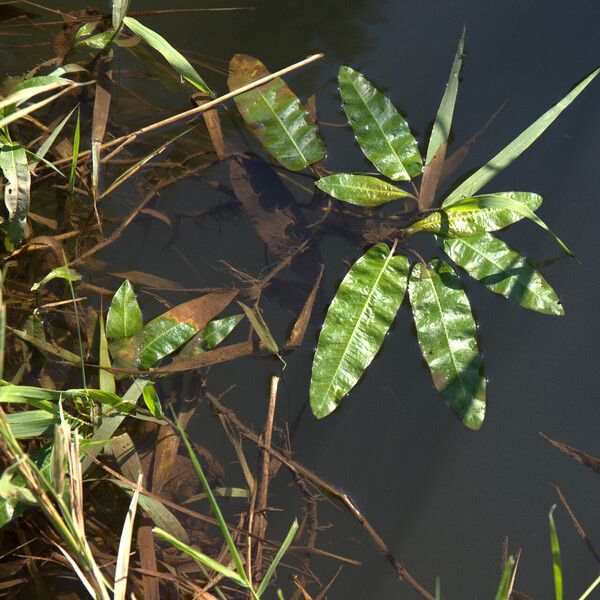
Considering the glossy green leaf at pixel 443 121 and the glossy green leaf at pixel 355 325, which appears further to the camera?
the glossy green leaf at pixel 443 121

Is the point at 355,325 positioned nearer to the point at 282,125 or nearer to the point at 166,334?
the point at 166,334

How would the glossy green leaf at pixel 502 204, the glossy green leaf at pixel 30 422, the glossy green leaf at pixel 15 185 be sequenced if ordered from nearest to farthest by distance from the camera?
the glossy green leaf at pixel 30 422 < the glossy green leaf at pixel 502 204 < the glossy green leaf at pixel 15 185

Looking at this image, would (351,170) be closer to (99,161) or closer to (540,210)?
(540,210)

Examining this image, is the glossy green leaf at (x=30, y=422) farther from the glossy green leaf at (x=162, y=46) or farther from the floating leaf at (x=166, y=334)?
the glossy green leaf at (x=162, y=46)

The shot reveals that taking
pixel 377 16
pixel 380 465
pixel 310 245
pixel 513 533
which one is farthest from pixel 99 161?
pixel 513 533

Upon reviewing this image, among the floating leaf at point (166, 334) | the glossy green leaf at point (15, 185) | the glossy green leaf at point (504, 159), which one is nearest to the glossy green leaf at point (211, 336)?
the floating leaf at point (166, 334)

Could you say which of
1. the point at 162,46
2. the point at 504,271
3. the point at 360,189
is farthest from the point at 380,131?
the point at 162,46

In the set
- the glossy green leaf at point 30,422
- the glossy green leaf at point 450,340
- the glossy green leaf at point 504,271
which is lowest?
the glossy green leaf at point 30,422
